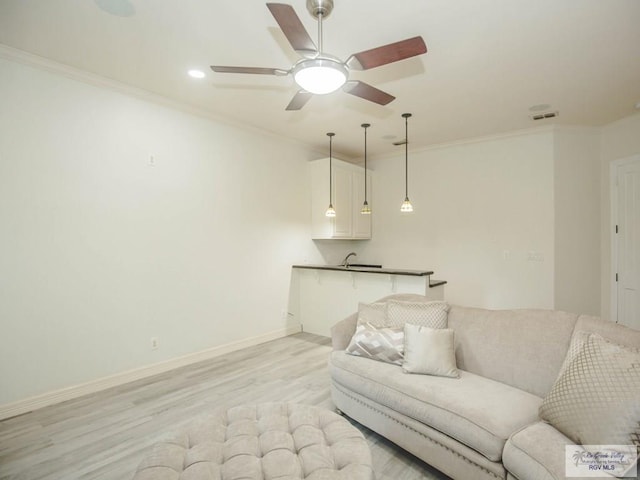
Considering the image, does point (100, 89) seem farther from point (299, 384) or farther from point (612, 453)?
point (612, 453)

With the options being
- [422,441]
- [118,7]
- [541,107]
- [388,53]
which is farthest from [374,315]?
[541,107]

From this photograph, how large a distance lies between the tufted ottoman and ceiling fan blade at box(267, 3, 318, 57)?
2.05 m

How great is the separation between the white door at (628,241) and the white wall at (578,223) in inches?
9.2

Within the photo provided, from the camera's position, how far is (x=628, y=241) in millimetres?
4137

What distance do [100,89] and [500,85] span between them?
394 cm

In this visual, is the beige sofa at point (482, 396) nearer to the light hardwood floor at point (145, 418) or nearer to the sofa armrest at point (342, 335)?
the sofa armrest at point (342, 335)

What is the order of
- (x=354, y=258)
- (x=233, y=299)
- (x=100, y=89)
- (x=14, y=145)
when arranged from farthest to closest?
(x=354, y=258) → (x=233, y=299) → (x=100, y=89) → (x=14, y=145)

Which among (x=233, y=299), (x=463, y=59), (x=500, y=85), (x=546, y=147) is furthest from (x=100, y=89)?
(x=546, y=147)

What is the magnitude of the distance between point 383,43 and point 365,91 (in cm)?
54

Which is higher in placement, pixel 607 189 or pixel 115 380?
pixel 607 189

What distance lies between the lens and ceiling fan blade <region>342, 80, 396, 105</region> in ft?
7.49

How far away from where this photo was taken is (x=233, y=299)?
430cm

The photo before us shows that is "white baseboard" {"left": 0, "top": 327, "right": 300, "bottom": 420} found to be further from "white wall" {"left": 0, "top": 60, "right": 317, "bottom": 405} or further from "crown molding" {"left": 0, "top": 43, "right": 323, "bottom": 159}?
"crown molding" {"left": 0, "top": 43, "right": 323, "bottom": 159}

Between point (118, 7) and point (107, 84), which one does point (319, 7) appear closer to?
point (118, 7)
